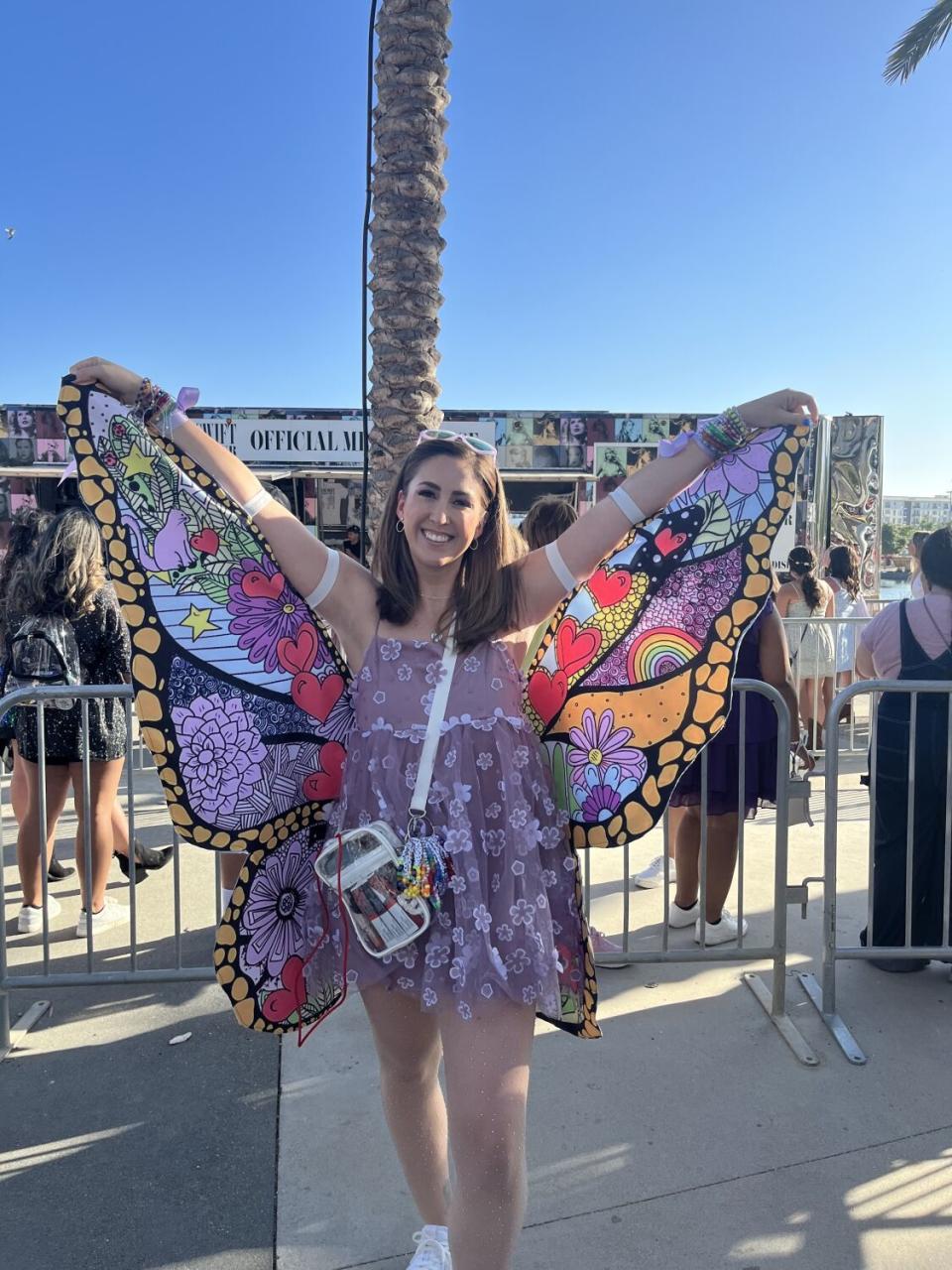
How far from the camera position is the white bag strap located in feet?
5.66

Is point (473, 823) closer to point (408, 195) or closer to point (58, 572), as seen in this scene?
point (58, 572)

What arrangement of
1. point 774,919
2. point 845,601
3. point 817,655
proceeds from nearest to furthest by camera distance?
point 774,919
point 817,655
point 845,601

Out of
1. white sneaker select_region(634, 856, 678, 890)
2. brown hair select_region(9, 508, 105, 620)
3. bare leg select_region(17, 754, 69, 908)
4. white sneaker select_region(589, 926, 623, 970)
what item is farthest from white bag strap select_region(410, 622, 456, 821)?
white sneaker select_region(634, 856, 678, 890)

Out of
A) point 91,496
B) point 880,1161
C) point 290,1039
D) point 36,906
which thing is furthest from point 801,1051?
point 36,906

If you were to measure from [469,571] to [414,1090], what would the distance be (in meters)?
1.12

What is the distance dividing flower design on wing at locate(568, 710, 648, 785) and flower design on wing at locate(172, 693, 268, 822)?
70cm

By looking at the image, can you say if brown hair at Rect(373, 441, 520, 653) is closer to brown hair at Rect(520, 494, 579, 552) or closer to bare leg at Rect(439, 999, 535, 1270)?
bare leg at Rect(439, 999, 535, 1270)

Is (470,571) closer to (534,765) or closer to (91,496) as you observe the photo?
(534,765)

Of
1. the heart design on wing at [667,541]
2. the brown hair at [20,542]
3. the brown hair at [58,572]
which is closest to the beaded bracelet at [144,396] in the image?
the heart design on wing at [667,541]

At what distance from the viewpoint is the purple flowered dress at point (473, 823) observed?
168cm

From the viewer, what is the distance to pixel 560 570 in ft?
6.31

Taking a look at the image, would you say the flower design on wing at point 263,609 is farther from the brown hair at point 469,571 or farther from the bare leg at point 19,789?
the bare leg at point 19,789

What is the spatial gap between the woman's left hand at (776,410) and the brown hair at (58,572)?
2.99m

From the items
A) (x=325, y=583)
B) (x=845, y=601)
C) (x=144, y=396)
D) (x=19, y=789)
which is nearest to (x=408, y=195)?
(x=144, y=396)
